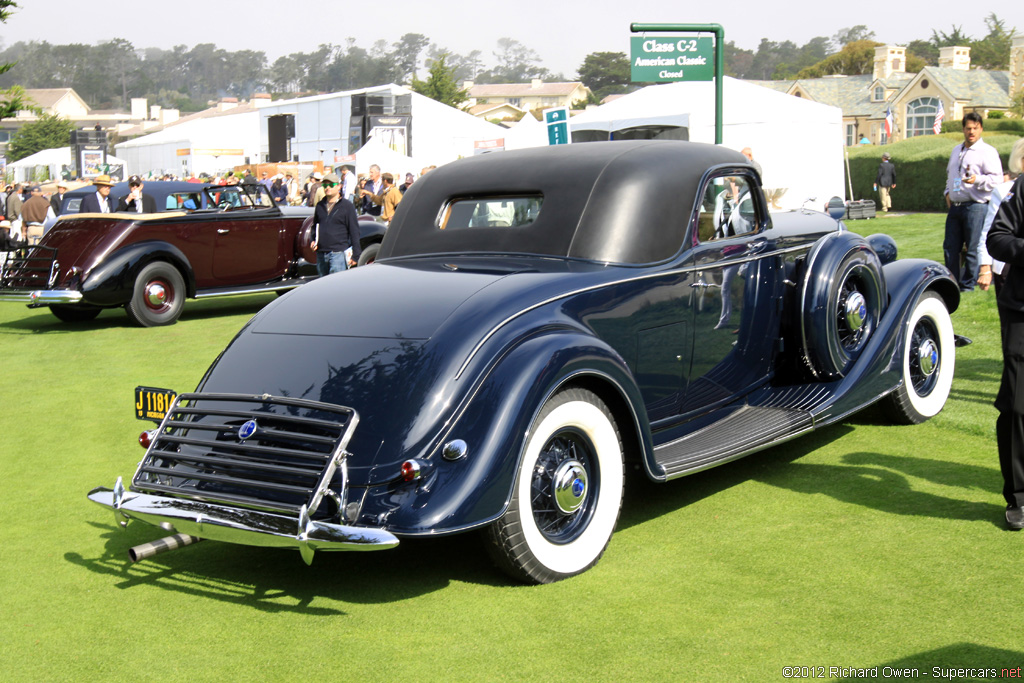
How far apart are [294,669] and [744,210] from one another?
144 inches

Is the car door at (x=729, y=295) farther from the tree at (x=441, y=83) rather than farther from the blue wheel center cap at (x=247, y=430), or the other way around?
the tree at (x=441, y=83)

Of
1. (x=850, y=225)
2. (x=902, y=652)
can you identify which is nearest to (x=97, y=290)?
(x=902, y=652)

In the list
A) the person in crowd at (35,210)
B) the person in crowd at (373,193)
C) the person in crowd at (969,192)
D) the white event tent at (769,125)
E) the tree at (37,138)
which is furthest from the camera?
the tree at (37,138)

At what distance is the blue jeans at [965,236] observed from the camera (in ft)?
34.3

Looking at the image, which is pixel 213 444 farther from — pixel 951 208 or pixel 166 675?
pixel 951 208

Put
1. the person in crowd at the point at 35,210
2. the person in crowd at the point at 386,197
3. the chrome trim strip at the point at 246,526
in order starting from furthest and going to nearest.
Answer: the person in crowd at the point at 35,210 < the person in crowd at the point at 386,197 < the chrome trim strip at the point at 246,526

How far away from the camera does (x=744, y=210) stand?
5.73 meters

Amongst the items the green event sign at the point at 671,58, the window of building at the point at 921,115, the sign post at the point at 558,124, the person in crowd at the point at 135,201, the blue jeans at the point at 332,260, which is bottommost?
the blue jeans at the point at 332,260

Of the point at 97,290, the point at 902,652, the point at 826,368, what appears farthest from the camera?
the point at 97,290

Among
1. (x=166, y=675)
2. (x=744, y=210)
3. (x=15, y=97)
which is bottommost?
(x=166, y=675)

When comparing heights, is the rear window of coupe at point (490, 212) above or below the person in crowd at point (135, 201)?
below

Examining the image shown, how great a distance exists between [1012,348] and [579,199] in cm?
210

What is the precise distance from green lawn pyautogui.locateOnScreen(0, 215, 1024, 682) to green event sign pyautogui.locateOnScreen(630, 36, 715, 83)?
5.87m

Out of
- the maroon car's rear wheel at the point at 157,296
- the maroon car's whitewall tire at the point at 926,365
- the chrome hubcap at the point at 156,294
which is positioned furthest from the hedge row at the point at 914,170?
the maroon car's whitewall tire at the point at 926,365
